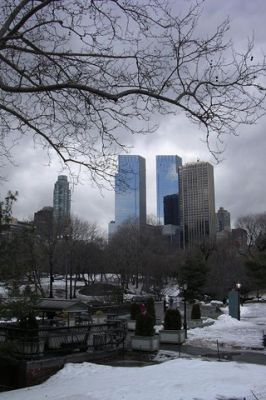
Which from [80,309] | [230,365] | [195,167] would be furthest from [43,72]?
[80,309]

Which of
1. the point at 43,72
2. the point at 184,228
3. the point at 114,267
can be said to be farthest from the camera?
the point at 184,228

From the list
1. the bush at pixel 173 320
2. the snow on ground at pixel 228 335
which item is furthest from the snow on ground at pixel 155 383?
the snow on ground at pixel 228 335

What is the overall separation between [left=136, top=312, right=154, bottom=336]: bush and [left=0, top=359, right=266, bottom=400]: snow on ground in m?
5.52

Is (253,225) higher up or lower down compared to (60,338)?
higher up

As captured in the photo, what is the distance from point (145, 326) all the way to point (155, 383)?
9.96 meters

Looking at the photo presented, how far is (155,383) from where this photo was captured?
1356cm

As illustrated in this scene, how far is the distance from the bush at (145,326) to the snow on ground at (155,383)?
552cm

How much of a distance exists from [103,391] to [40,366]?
542cm

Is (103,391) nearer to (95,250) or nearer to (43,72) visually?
(43,72)

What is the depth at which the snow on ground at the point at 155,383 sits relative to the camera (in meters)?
11.9

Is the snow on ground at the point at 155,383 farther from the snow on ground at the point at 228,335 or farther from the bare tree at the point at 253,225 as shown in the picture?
the bare tree at the point at 253,225

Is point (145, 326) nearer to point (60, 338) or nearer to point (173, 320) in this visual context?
point (173, 320)

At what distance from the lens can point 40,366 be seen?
698 inches

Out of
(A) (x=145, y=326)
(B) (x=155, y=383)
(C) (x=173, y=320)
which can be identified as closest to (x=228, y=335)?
(C) (x=173, y=320)
